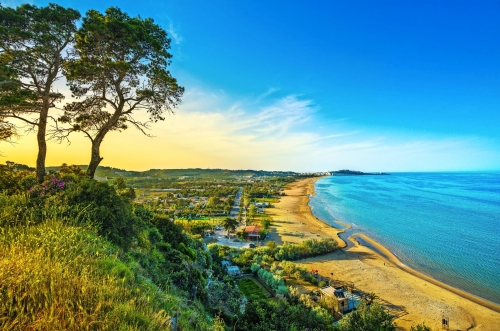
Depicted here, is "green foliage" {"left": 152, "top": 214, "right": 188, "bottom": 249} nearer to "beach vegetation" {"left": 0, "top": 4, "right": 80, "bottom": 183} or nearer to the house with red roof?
"beach vegetation" {"left": 0, "top": 4, "right": 80, "bottom": 183}

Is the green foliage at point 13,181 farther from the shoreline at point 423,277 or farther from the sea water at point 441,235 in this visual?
the sea water at point 441,235

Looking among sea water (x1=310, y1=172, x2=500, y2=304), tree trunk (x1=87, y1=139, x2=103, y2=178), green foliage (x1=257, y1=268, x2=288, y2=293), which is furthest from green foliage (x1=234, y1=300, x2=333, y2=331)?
sea water (x1=310, y1=172, x2=500, y2=304)

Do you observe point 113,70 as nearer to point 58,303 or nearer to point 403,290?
point 58,303

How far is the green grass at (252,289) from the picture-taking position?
19.9 meters

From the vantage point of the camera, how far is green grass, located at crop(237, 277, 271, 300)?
784 inches

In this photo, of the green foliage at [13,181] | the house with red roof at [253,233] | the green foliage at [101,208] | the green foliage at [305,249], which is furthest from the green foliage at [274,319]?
the house with red roof at [253,233]

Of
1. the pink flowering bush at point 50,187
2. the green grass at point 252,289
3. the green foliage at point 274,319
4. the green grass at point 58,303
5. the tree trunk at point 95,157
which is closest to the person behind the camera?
the green grass at point 58,303

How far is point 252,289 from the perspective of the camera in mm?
21453

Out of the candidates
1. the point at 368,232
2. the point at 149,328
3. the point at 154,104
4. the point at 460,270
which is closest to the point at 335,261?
the point at 460,270

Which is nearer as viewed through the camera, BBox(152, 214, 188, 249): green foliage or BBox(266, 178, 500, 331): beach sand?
BBox(152, 214, 188, 249): green foliage

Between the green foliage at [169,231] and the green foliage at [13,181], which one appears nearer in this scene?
the green foliage at [13,181]

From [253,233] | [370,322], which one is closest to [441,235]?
[253,233]

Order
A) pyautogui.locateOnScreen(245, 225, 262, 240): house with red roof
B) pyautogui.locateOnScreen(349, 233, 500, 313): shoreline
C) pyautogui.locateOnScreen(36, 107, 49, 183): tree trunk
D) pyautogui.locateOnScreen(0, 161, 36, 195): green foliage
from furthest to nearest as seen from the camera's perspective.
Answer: pyautogui.locateOnScreen(245, 225, 262, 240): house with red roof, pyautogui.locateOnScreen(349, 233, 500, 313): shoreline, pyautogui.locateOnScreen(36, 107, 49, 183): tree trunk, pyautogui.locateOnScreen(0, 161, 36, 195): green foliage

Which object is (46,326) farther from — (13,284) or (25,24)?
(25,24)
